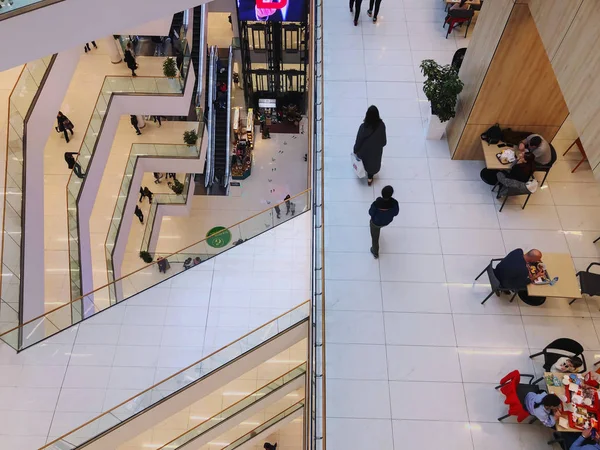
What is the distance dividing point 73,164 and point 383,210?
786 centimetres

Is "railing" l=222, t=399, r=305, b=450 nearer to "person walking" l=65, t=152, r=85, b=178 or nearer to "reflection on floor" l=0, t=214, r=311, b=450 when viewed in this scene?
"reflection on floor" l=0, t=214, r=311, b=450

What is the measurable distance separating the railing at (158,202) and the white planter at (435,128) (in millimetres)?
9100

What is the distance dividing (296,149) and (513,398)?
14537 millimetres

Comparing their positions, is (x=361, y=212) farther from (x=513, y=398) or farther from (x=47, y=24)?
(x=47, y=24)

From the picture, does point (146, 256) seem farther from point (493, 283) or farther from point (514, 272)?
point (514, 272)

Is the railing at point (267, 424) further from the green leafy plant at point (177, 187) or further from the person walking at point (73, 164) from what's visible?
the green leafy plant at point (177, 187)

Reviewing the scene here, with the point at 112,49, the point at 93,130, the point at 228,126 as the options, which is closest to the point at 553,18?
the point at 93,130

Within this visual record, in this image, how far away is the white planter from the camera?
767cm

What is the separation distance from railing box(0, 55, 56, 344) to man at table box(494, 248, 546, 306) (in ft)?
24.7

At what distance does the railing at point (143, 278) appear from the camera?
806 centimetres

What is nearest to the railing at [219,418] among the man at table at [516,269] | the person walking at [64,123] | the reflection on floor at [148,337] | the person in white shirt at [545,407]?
the reflection on floor at [148,337]

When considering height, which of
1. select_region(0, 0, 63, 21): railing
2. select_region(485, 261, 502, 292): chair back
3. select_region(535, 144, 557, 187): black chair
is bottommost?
select_region(485, 261, 502, 292): chair back

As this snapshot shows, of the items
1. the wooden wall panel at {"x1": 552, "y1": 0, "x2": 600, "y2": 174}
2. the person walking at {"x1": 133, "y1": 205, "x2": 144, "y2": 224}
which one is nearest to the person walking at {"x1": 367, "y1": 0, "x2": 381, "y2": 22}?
the wooden wall panel at {"x1": 552, "y1": 0, "x2": 600, "y2": 174}

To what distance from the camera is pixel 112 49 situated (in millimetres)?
12031
